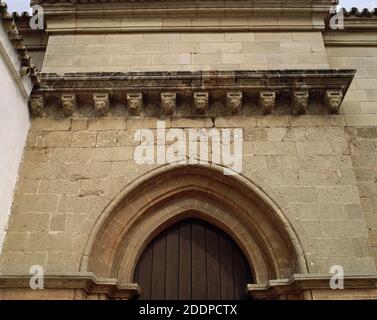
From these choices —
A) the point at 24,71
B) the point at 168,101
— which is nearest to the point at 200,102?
the point at 168,101

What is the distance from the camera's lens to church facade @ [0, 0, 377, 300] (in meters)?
3.87

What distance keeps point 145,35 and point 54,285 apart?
133 inches

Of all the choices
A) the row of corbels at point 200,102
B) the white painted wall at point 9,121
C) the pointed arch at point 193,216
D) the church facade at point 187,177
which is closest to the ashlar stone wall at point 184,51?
the church facade at point 187,177

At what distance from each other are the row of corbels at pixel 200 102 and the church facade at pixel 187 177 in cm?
2

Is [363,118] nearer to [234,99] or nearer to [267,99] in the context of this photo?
[267,99]

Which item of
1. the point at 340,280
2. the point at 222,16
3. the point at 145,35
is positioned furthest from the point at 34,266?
the point at 222,16

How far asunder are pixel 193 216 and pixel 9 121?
2.21 meters

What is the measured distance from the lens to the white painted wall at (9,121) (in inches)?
157

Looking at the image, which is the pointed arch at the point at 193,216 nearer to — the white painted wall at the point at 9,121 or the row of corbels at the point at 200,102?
the row of corbels at the point at 200,102

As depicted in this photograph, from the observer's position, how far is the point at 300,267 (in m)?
3.77

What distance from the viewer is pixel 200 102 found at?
179 inches

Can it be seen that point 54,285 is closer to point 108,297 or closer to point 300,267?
point 108,297

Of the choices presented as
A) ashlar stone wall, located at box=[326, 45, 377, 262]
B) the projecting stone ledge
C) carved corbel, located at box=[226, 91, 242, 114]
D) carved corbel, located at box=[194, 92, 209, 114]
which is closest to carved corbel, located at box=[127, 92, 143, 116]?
the projecting stone ledge
